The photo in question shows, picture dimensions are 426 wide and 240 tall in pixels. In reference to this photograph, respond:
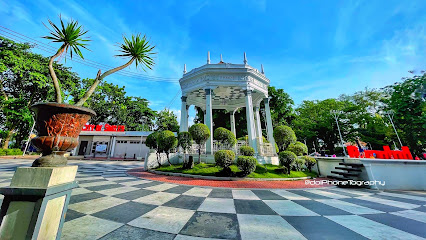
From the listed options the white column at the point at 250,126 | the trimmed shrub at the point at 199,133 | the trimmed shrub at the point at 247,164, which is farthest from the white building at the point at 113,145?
the trimmed shrub at the point at 247,164

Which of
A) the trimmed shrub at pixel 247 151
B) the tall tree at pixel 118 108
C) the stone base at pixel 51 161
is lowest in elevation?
the stone base at pixel 51 161

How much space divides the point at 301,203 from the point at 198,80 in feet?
32.3

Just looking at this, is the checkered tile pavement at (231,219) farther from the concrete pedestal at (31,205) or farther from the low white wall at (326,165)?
the low white wall at (326,165)

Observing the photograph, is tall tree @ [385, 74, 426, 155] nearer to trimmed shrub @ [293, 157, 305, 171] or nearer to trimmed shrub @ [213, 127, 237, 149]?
trimmed shrub @ [293, 157, 305, 171]

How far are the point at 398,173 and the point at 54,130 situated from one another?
12.5 meters

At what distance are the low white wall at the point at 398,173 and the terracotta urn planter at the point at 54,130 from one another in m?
10.8

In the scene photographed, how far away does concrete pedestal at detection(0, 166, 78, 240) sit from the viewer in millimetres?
1581

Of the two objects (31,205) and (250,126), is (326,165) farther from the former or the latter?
(31,205)

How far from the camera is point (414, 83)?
1648 centimetres

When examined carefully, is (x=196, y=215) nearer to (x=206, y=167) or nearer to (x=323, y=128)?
(x=206, y=167)

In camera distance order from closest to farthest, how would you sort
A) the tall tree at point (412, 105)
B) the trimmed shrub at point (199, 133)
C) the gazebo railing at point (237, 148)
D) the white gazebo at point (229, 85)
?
the trimmed shrub at point (199, 133) → the gazebo railing at point (237, 148) → the white gazebo at point (229, 85) → the tall tree at point (412, 105)

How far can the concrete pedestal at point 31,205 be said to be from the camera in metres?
1.58

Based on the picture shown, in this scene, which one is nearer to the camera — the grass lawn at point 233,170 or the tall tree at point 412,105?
the grass lawn at point 233,170

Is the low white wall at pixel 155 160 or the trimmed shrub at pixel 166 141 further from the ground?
the trimmed shrub at pixel 166 141
